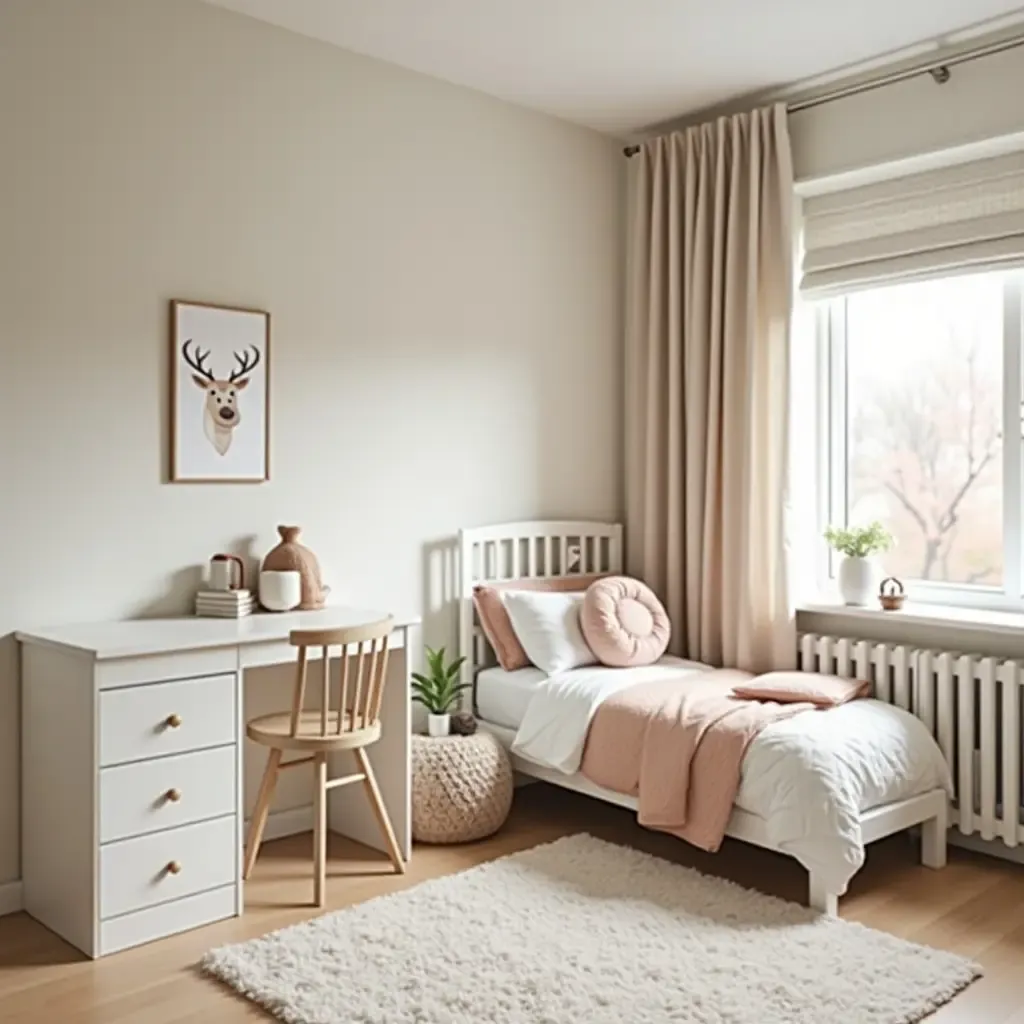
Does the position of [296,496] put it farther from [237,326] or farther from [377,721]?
[377,721]

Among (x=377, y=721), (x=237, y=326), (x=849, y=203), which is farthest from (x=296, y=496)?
(x=849, y=203)

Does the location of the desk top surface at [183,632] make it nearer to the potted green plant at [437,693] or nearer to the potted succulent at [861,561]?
the potted green plant at [437,693]

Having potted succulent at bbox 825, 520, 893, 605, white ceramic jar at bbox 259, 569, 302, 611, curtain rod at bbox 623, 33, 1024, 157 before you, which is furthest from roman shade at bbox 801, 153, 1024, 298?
white ceramic jar at bbox 259, 569, 302, 611

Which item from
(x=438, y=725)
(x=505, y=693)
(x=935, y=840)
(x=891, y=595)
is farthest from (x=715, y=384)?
(x=935, y=840)

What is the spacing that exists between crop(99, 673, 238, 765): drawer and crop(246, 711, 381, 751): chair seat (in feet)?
0.49

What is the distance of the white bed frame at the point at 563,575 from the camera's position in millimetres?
3107

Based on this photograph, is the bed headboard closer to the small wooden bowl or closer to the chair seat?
the chair seat

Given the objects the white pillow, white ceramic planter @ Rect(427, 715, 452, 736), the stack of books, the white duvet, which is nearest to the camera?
the white duvet

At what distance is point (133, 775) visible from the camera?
277cm

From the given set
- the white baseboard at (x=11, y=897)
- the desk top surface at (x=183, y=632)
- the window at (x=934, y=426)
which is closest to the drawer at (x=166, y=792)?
the desk top surface at (x=183, y=632)

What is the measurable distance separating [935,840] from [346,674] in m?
1.89

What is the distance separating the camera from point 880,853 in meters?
3.52

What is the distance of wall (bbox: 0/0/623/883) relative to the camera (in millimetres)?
3049

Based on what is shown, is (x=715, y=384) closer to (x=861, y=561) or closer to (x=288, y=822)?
(x=861, y=561)
